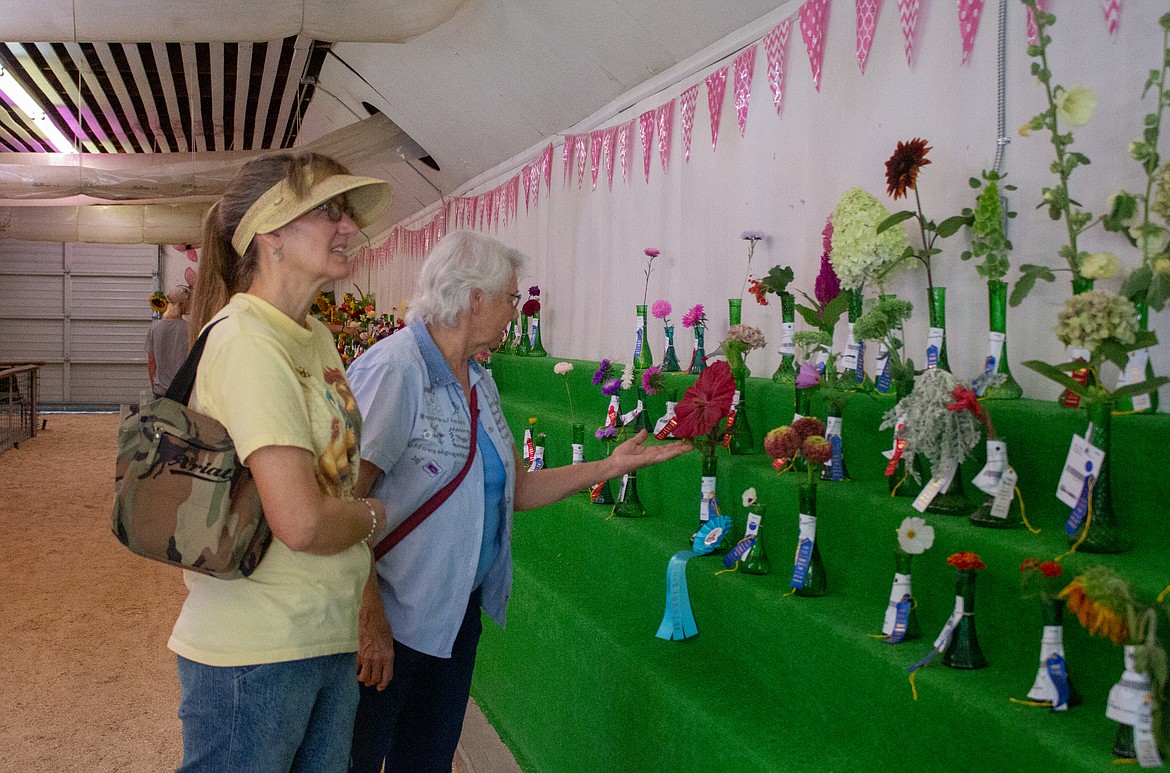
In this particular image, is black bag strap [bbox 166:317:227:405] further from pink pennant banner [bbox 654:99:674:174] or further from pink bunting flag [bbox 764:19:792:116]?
pink pennant banner [bbox 654:99:674:174]

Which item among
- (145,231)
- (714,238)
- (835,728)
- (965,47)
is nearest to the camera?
(835,728)

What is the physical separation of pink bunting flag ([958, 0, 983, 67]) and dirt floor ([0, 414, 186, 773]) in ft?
9.96

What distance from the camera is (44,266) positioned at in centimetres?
1628

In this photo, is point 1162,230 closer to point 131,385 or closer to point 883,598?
point 883,598

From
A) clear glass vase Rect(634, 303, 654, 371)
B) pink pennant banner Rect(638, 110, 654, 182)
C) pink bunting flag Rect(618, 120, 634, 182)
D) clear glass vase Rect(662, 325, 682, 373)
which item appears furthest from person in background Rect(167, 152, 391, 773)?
pink bunting flag Rect(618, 120, 634, 182)

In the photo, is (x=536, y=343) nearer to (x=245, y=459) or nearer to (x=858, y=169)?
(x=858, y=169)

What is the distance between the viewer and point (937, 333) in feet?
7.11

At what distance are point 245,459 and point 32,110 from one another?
1106 cm

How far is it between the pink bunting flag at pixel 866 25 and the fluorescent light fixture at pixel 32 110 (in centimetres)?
836

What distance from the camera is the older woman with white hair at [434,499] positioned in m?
1.83

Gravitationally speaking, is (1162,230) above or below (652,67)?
below

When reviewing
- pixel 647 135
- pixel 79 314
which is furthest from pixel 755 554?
pixel 79 314

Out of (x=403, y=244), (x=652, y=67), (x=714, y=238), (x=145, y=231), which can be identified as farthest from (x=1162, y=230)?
(x=145, y=231)

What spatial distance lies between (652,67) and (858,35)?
61.6 inches
